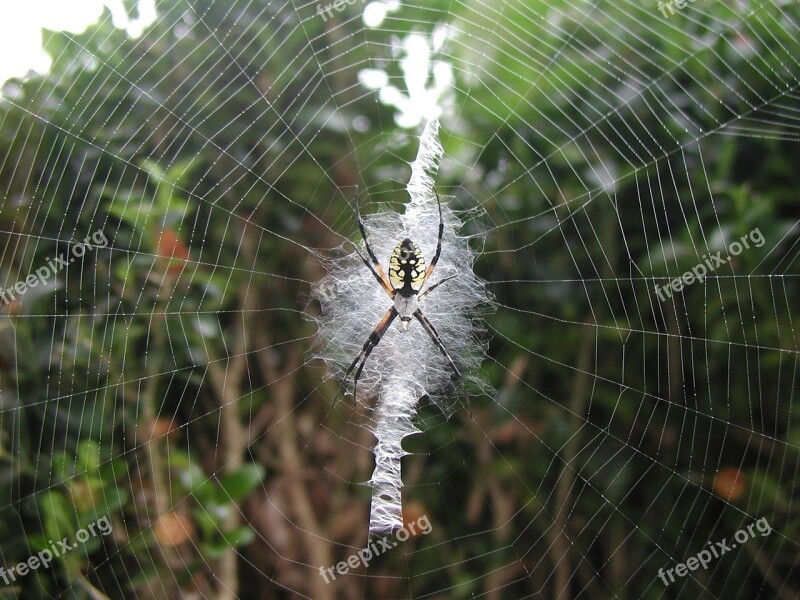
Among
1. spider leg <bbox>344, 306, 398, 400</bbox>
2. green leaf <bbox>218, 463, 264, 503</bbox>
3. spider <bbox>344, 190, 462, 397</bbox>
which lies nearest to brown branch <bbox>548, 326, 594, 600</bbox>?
spider <bbox>344, 190, 462, 397</bbox>

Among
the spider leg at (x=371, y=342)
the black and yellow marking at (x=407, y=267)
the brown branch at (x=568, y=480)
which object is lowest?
the brown branch at (x=568, y=480)

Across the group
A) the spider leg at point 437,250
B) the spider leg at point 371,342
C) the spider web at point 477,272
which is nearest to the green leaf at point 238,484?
the spider web at point 477,272

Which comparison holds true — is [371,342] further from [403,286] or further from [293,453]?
[293,453]

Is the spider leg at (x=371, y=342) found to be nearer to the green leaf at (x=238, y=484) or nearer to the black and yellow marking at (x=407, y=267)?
the black and yellow marking at (x=407, y=267)

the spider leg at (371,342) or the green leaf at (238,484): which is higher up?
the spider leg at (371,342)

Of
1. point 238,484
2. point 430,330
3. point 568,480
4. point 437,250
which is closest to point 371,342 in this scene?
point 430,330

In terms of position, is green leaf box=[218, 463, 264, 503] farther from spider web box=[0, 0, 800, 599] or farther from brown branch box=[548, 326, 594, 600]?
brown branch box=[548, 326, 594, 600]
